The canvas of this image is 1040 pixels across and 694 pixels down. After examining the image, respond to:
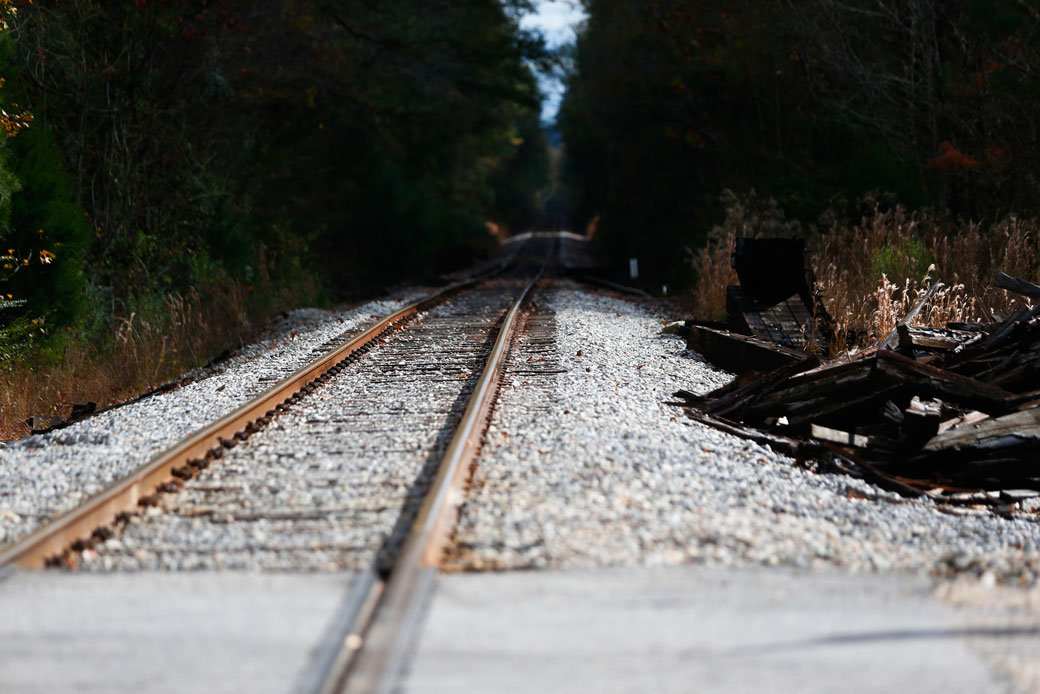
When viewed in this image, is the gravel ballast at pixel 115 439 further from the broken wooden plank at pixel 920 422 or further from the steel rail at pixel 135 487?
the broken wooden plank at pixel 920 422

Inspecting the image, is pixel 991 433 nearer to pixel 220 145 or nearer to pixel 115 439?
pixel 115 439

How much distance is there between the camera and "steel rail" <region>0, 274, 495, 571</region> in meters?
4.06

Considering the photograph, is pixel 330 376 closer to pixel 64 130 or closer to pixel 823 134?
pixel 64 130

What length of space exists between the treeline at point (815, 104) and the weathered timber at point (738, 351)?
7.87 m

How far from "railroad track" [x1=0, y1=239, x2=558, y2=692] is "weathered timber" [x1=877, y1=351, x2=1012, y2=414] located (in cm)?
276

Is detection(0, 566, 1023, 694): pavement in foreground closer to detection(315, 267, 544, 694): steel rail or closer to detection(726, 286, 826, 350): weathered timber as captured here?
detection(315, 267, 544, 694): steel rail

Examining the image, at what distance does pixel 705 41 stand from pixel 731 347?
686 inches

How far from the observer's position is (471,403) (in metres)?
6.93

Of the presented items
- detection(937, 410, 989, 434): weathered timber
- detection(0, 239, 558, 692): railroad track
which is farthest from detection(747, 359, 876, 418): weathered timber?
detection(0, 239, 558, 692): railroad track

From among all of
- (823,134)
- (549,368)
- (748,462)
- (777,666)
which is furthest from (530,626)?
(823,134)

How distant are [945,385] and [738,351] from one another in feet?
10.4

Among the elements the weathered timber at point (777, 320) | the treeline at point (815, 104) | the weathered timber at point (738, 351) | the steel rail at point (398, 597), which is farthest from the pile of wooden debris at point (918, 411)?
the treeline at point (815, 104)

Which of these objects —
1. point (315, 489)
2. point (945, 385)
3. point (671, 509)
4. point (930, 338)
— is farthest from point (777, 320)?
point (315, 489)

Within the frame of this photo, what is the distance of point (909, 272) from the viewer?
11844mm
